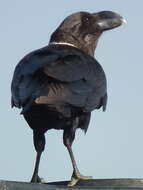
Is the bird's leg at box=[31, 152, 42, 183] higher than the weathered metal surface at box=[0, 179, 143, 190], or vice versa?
the weathered metal surface at box=[0, 179, 143, 190]

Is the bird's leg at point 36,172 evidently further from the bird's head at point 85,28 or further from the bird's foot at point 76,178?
the bird's head at point 85,28

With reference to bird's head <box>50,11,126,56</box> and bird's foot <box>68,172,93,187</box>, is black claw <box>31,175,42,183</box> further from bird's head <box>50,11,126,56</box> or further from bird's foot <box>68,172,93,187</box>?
bird's head <box>50,11,126,56</box>

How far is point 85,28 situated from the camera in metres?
7.86

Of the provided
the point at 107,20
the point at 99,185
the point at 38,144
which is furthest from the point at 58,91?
the point at 107,20

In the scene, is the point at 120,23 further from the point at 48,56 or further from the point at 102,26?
the point at 48,56

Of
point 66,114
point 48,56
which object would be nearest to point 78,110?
point 66,114

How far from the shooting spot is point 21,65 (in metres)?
6.29

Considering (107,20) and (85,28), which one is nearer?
(85,28)

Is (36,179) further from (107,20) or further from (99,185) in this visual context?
(107,20)

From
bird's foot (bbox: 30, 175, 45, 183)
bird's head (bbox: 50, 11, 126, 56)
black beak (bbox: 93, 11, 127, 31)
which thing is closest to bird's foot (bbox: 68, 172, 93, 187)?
bird's foot (bbox: 30, 175, 45, 183)

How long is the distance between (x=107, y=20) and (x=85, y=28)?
368 mm

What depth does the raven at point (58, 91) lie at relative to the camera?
5.62 metres

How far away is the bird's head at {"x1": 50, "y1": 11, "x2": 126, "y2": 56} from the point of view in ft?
25.0

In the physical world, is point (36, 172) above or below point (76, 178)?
below
